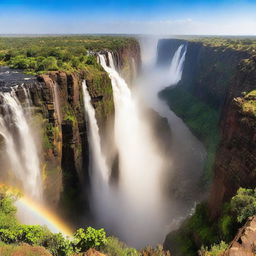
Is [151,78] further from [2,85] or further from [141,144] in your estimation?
[2,85]

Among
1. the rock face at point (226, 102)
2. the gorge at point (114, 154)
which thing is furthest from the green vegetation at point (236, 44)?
the gorge at point (114, 154)

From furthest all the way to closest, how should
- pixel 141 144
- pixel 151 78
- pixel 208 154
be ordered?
1. pixel 151 78
2. pixel 141 144
3. pixel 208 154

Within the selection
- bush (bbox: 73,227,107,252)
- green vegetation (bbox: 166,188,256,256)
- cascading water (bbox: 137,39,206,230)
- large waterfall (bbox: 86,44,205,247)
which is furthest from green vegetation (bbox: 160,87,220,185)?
bush (bbox: 73,227,107,252)

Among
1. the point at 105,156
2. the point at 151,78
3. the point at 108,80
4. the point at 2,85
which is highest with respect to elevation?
the point at 2,85

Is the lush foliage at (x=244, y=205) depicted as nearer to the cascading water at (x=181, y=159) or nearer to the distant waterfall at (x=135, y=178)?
the distant waterfall at (x=135, y=178)

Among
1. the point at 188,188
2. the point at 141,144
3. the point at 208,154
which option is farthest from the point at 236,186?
the point at 141,144

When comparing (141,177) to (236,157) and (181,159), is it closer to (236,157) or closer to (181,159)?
(181,159)

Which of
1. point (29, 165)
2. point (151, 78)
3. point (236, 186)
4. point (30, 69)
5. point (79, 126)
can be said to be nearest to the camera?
point (236, 186)
